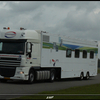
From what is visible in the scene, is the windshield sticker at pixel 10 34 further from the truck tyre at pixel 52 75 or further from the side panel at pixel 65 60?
the truck tyre at pixel 52 75

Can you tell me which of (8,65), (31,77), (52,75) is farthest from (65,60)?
(8,65)

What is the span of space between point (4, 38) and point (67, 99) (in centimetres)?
963

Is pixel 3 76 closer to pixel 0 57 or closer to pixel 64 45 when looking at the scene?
pixel 0 57

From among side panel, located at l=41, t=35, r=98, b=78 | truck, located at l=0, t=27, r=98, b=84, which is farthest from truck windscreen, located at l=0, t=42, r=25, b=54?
side panel, located at l=41, t=35, r=98, b=78

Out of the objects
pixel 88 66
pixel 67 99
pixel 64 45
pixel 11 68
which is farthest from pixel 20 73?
pixel 88 66

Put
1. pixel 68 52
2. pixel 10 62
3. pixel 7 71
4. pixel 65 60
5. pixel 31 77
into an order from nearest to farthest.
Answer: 1. pixel 10 62
2. pixel 7 71
3. pixel 31 77
4. pixel 65 60
5. pixel 68 52

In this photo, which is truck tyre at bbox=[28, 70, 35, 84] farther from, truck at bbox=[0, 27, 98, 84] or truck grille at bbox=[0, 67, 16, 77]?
truck grille at bbox=[0, 67, 16, 77]

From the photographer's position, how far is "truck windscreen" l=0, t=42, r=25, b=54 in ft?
64.9

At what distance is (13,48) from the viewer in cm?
1988

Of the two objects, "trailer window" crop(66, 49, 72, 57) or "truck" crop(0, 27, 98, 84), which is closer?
"truck" crop(0, 27, 98, 84)

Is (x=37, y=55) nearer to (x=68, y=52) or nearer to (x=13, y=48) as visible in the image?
(x=13, y=48)

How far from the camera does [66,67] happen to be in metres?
24.7

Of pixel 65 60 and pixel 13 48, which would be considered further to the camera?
pixel 65 60

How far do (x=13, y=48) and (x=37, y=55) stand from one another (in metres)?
1.97
